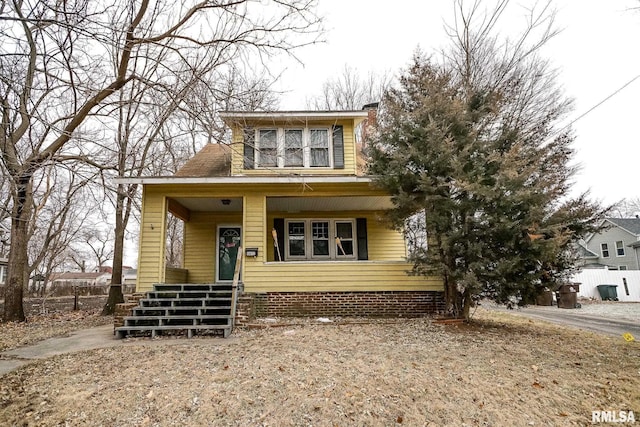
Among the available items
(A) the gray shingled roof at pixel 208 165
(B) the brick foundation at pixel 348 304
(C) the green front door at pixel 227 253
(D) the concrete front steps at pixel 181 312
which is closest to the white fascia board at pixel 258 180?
(A) the gray shingled roof at pixel 208 165

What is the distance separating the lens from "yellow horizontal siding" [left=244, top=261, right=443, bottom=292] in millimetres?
8852

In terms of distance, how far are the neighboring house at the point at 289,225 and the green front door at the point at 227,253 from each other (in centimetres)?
3

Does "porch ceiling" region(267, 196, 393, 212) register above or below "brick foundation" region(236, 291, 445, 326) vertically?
above

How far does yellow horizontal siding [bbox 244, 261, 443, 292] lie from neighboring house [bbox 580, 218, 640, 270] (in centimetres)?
2331

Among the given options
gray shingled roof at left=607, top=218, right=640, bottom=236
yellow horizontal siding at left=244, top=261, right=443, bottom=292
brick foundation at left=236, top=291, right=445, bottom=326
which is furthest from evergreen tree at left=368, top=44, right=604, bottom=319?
gray shingled roof at left=607, top=218, right=640, bottom=236

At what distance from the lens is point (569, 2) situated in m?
10.8

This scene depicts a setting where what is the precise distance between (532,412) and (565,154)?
5.89m

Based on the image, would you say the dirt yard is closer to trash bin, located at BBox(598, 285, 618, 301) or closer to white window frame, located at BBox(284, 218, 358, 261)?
white window frame, located at BBox(284, 218, 358, 261)

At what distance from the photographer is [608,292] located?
19.4m

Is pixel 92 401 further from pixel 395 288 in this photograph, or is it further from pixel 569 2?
pixel 569 2

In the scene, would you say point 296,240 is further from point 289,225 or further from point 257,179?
point 257,179

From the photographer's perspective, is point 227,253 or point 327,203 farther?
point 227,253

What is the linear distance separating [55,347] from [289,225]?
21.0 ft

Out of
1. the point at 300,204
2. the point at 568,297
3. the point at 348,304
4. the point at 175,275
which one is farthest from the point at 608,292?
the point at 175,275
